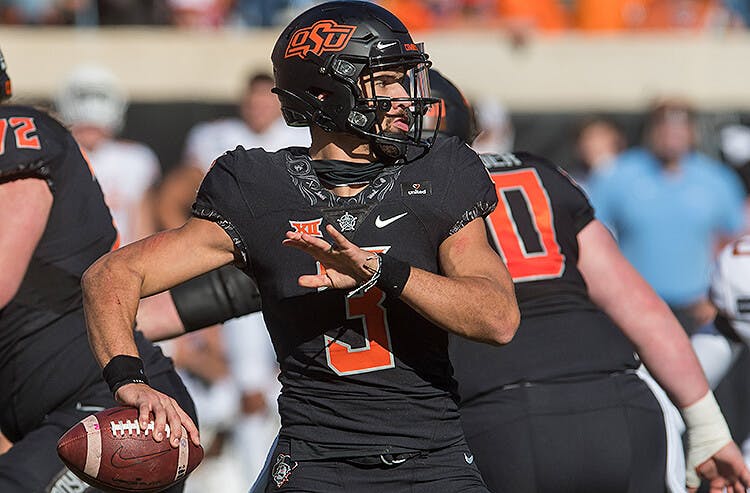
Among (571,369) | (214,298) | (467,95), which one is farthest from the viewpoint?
(467,95)

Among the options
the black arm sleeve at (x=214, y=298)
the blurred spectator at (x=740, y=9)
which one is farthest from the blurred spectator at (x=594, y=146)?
the black arm sleeve at (x=214, y=298)

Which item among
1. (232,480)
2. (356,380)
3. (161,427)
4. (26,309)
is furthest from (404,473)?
(232,480)

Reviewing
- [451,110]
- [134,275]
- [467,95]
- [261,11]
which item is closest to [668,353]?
[451,110]

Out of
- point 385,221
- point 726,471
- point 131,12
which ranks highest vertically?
point 385,221

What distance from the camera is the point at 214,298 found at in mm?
4461

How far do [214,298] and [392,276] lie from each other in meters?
1.43

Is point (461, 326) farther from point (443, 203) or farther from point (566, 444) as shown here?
point (566, 444)

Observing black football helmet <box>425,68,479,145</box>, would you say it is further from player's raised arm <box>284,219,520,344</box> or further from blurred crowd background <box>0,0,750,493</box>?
blurred crowd background <box>0,0,750,493</box>

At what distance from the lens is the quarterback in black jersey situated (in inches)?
134

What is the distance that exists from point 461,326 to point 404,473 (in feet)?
1.37

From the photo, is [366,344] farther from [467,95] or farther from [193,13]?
[193,13]

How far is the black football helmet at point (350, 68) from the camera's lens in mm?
3482

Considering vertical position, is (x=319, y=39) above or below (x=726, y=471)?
above

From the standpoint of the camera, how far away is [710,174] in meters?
9.30
